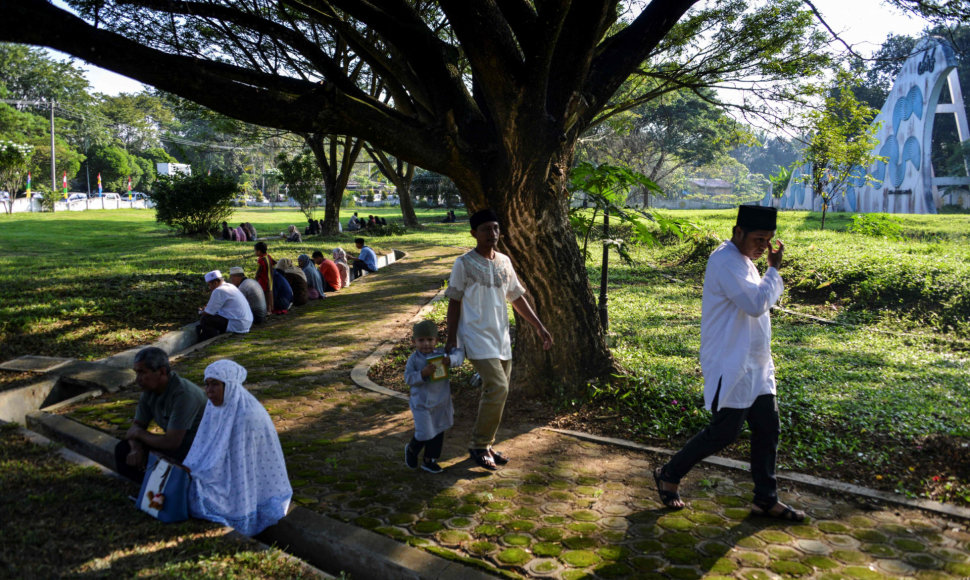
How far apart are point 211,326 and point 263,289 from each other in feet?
4.66

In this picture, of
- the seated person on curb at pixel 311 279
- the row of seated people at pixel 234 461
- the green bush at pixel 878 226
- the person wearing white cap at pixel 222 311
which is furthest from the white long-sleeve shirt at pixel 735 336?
the green bush at pixel 878 226

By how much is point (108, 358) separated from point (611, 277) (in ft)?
35.3

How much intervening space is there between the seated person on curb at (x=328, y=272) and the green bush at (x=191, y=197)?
1073 centimetres

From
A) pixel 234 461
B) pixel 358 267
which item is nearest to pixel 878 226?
pixel 358 267

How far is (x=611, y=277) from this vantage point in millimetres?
15398

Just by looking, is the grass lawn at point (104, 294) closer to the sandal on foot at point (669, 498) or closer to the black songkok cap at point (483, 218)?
the black songkok cap at point (483, 218)

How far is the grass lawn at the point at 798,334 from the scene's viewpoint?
189 inches

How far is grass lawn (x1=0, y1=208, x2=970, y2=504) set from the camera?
15.7ft

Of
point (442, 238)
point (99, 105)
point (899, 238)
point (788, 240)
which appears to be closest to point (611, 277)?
point (788, 240)

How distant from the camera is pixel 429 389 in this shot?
4445mm

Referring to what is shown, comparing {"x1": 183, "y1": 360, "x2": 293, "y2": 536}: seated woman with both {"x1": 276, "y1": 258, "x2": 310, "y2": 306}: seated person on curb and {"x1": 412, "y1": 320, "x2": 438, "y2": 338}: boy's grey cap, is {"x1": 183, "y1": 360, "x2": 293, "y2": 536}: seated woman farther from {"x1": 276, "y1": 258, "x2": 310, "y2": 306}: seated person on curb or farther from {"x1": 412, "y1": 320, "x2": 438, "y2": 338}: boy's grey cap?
{"x1": 276, "y1": 258, "x2": 310, "y2": 306}: seated person on curb

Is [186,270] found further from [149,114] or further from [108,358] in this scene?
[149,114]

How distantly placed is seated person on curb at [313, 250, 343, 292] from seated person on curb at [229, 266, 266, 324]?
117 inches

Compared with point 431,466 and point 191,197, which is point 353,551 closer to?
point 431,466
